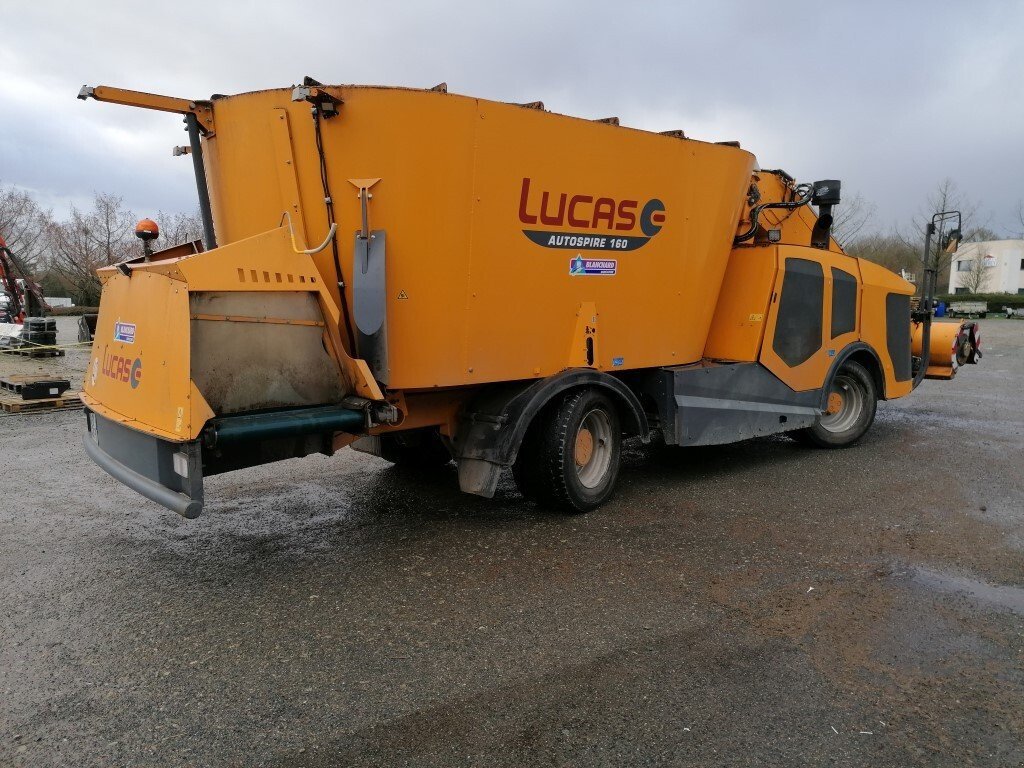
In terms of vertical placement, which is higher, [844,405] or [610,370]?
[610,370]

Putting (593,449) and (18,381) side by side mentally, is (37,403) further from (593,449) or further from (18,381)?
(593,449)

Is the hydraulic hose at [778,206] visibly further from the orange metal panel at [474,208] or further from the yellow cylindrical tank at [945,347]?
the yellow cylindrical tank at [945,347]

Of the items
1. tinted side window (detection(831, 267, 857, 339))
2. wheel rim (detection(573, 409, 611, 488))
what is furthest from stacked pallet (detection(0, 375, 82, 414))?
tinted side window (detection(831, 267, 857, 339))

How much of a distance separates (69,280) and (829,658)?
4455 centimetres

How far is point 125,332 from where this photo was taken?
4.04 m

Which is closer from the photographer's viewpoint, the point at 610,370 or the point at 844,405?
the point at 610,370

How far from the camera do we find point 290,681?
299cm

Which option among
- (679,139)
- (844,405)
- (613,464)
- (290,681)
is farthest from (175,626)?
(844,405)

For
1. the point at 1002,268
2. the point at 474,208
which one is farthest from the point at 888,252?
the point at 474,208

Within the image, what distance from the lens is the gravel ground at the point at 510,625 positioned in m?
2.63

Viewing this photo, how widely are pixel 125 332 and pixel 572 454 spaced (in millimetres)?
2826

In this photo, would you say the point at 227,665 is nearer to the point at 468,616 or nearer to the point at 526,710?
the point at 468,616

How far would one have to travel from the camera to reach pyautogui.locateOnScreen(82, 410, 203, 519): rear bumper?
139 inches

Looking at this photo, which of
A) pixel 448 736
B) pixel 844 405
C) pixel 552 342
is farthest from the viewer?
pixel 844 405
